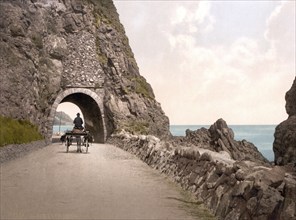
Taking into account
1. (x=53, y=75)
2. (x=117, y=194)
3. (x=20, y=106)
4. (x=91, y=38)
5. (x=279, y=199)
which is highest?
(x=91, y=38)

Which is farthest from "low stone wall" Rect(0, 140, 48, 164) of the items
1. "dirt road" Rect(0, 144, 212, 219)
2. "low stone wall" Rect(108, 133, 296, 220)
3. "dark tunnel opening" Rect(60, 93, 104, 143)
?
"dark tunnel opening" Rect(60, 93, 104, 143)

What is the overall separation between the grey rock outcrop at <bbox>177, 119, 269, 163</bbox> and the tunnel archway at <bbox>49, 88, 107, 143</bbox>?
9244 millimetres

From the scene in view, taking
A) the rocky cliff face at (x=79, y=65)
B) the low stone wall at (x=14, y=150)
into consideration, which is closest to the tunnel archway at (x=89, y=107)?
the rocky cliff face at (x=79, y=65)

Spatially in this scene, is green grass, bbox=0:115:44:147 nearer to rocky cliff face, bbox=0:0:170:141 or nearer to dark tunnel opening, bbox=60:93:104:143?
rocky cliff face, bbox=0:0:170:141

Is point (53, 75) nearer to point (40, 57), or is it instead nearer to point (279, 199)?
point (40, 57)

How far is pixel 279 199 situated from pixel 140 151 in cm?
1583

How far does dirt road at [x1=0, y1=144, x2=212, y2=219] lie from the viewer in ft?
24.5

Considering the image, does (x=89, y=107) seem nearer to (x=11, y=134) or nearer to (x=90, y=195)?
(x=11, y=134)

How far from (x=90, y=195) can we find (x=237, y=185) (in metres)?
3.91

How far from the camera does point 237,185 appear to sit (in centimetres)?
675

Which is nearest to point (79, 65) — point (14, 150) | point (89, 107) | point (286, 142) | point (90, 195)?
point (89, 107)

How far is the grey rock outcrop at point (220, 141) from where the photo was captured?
3078 centimetres

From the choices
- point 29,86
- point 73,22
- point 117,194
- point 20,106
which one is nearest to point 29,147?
point 20,106

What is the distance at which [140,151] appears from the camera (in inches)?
826
